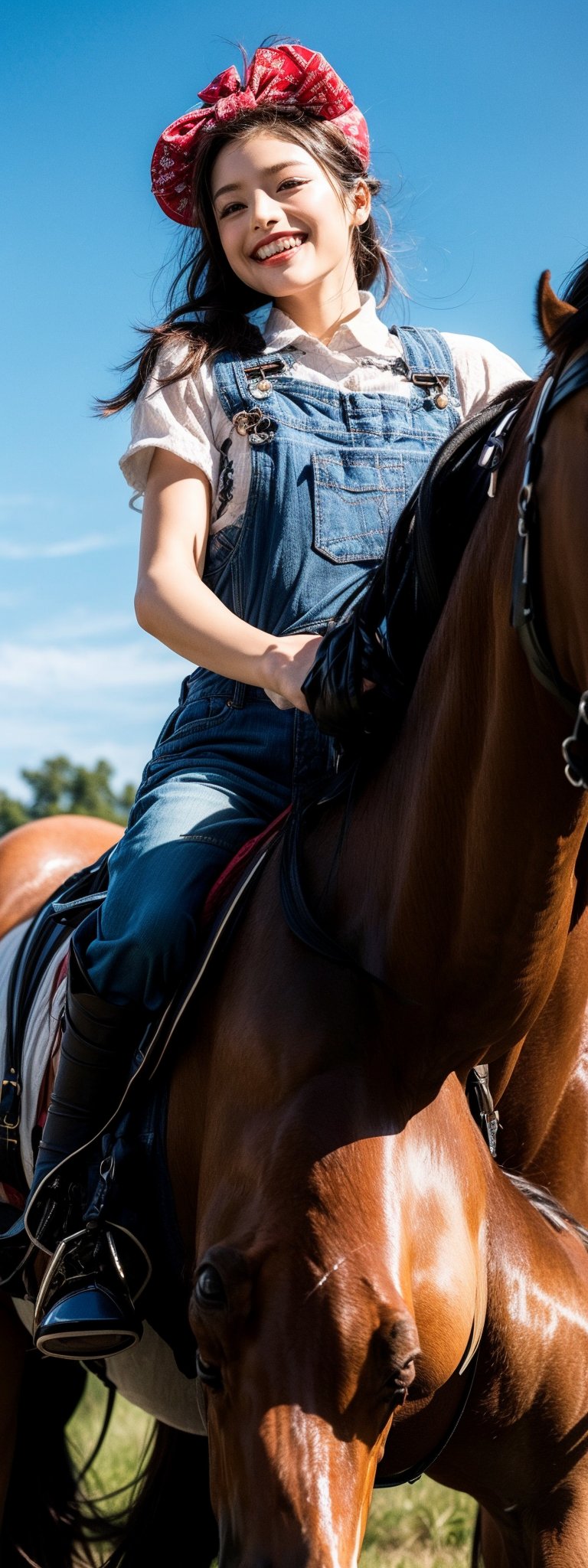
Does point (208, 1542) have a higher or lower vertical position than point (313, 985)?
lower

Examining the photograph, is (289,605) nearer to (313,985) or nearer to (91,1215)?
(313,985)

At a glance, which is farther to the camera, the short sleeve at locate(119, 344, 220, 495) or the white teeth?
the white teeth

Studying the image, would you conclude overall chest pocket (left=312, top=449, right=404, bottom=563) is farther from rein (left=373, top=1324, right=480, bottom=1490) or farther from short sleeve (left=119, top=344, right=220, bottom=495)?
rein (left=373, top=1324, right=480, bottom=1490)

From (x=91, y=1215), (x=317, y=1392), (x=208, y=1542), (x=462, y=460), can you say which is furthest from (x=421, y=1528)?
(x=462, y=460)

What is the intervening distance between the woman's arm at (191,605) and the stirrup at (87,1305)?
1.01 meters

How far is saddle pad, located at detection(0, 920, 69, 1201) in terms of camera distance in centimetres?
312

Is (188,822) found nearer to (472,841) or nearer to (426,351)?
(472,841)

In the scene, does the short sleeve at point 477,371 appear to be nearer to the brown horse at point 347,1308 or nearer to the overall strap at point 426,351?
the overall strap at point 426,351

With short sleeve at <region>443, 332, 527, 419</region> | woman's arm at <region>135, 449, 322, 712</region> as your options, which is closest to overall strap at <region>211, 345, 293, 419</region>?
woman's arm at <region>135, 449, 322, 712</region>

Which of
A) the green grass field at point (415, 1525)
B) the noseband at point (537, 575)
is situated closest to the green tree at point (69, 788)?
the green grass field at point (415, 1525)

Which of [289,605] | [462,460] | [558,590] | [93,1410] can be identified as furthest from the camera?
[93,1410]

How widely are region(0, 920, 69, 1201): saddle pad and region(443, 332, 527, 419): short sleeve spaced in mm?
1502

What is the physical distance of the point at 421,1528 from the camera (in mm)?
4617

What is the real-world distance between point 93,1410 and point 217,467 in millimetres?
6585
